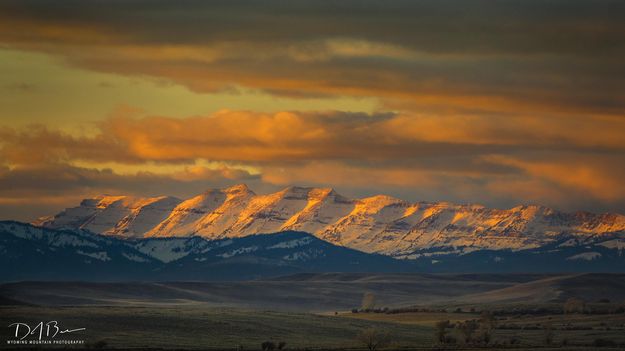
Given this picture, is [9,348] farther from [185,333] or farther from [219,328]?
[219,328]

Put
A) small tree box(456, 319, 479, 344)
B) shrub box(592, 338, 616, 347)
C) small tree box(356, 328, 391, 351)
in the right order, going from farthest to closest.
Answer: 1. small tree box(456, 319, 479, 344)
2. shrub box(592, 338, 616, 347)
3. small tree box(356, 328, 391, 351)

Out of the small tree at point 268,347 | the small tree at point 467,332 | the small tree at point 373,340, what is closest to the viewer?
the small tree at point 268,347

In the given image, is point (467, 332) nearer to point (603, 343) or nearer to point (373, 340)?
point (603, 343)

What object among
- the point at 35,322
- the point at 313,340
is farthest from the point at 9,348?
the point at 313,340

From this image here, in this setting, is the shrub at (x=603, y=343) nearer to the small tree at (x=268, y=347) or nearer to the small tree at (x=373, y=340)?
the small tree at (x=373, y=340)

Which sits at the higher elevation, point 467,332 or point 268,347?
point 467,332

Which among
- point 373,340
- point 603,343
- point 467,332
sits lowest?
point 603,343

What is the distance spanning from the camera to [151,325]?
195 metres

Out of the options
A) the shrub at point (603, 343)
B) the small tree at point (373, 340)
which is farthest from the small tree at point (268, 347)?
the shrub at point (603, 343)

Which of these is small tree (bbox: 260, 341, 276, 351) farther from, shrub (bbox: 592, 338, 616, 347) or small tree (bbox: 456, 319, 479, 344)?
shrub (bbox: 592, 338, 616, 347)

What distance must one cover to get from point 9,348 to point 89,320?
53.3 meters

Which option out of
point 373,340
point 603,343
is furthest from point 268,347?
point 603,343

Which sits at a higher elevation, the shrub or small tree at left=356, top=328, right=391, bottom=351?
small tree at left=356, top=328, right=391, bottom=351

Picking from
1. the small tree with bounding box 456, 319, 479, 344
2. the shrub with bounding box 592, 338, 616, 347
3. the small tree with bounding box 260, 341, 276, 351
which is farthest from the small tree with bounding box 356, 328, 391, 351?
the shrub with bounding box 592, 338, 616, 347
